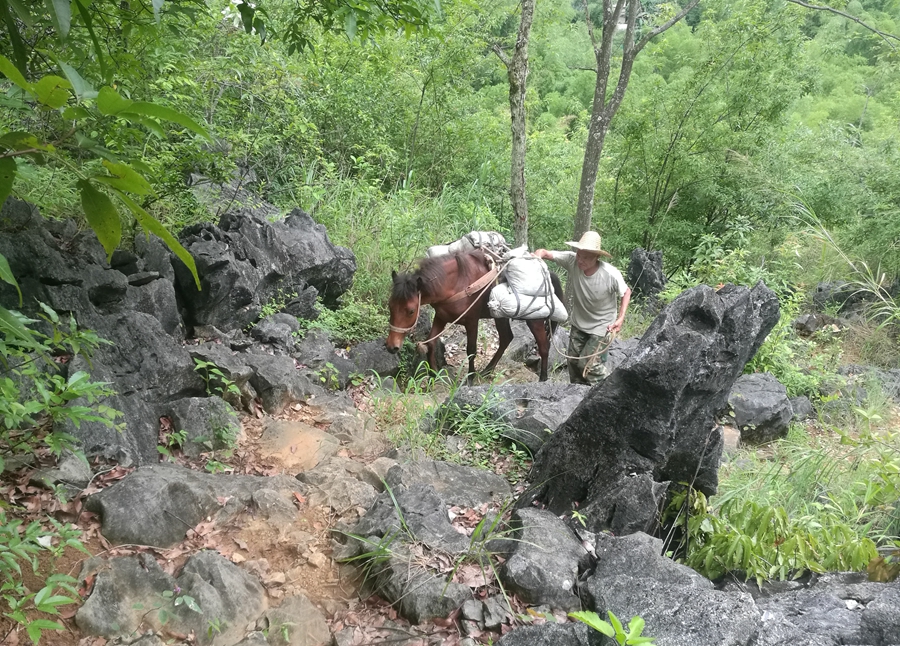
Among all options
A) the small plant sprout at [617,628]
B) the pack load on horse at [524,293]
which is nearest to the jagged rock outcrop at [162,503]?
the small plant sprout at [617,628]

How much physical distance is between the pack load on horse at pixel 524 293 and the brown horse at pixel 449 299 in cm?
17

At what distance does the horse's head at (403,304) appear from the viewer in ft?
18.4

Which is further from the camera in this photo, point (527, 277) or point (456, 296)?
point (527, 277)

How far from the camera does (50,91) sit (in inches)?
36.9

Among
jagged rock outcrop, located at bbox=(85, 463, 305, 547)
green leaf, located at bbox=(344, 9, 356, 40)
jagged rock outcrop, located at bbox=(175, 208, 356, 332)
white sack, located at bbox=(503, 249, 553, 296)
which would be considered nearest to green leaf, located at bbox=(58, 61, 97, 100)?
green leaf, located at bbox=(344, 9, 356, 40)

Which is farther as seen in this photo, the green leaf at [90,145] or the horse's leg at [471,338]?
the horse's leg at [471,338]

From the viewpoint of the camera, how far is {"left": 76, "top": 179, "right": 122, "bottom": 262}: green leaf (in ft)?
3.15

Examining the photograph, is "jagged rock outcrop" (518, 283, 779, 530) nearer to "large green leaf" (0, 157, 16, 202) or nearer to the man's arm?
the man's arm

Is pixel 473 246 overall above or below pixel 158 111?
below

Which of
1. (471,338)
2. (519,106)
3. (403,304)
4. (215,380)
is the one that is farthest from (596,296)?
(215,380)

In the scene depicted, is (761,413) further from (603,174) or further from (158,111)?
(158,111)

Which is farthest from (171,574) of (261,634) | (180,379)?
(180,379)

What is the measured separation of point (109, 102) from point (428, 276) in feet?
15.9

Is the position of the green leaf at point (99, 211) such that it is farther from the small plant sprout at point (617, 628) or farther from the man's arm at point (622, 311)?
the man's arm at point (622, 311)
